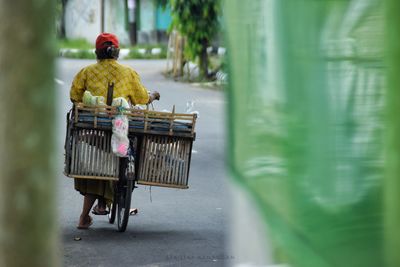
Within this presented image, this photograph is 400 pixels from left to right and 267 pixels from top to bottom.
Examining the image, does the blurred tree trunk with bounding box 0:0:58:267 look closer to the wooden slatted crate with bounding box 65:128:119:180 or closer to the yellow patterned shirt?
the wooden slatted crate with bounding box 65:128:119:180

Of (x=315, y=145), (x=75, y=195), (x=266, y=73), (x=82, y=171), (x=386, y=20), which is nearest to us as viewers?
(x=386, y=20)

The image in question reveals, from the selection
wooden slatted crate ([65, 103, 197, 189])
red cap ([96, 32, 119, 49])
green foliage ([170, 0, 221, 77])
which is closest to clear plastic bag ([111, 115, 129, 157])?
wooden slatted crate ([65, 103, 197, 189])

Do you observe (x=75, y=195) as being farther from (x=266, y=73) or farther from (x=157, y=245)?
(x=266, y=73)

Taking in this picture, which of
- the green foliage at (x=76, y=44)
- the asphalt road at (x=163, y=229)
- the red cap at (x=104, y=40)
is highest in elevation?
the red cap at (x=104, y=40)

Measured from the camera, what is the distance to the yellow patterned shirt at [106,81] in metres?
9.78

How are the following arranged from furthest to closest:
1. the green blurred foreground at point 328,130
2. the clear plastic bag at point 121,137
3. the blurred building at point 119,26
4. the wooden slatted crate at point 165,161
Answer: the blurred building at point 119,26 → the wooden slatted crate at point 165,161 → the clear plastic bag at point 121,137 → the green blurred foreground at point 328,130

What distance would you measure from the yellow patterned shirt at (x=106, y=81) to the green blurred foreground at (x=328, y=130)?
553 cm

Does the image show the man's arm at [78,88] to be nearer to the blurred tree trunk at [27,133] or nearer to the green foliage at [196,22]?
the blurred tree trunk at [27,133]

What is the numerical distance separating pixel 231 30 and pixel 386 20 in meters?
1.17

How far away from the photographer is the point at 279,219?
404cm

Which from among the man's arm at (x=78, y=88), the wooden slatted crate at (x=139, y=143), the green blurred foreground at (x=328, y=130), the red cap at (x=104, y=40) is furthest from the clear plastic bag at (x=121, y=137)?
the green blurred foreground at (x=328, y=130)

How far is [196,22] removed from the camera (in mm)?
28078

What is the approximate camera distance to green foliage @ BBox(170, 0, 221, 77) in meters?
27.4

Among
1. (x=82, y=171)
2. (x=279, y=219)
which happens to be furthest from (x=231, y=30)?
(x=82, y=171)
